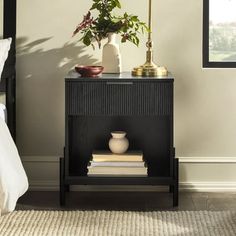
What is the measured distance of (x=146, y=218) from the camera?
Answer: 3.76 meters

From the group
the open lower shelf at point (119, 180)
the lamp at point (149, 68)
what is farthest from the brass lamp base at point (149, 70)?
the open lower shelf at point (119, 180)

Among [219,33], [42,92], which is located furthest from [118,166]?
[219,33]

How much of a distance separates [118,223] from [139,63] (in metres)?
1.16

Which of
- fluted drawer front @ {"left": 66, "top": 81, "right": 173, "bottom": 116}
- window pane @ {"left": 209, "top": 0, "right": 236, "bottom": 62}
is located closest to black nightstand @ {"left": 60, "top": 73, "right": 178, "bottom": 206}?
fluted drawer front @ {"left": 66, "top": 81, "right": 173, "bottom": 116}

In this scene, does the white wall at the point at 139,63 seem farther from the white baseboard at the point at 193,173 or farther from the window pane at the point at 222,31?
the window pane at the point at 222,31

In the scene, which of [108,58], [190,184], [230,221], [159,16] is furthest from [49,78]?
[230,221]

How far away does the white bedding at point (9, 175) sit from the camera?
3.34 m

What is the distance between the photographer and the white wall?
14.4 feet

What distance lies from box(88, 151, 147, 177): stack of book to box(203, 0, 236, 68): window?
0.80m

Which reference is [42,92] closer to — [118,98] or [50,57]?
[50,57]

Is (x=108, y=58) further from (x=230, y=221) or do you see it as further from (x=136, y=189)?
(x=230, y=221)

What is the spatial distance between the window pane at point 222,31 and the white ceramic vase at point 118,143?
791 millimetres

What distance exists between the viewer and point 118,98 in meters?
3.98

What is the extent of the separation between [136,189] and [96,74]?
2.76ft
